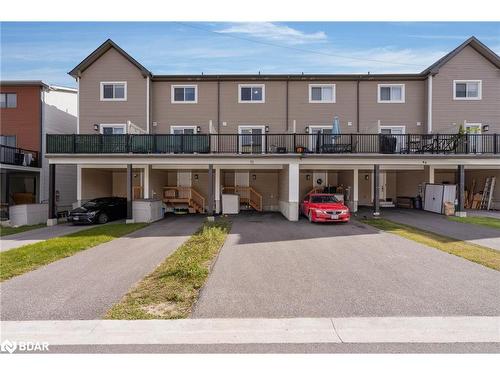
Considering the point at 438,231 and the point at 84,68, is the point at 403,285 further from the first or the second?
the point at 84,68

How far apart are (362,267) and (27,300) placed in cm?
728

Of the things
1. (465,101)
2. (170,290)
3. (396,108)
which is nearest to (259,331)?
(170,290)

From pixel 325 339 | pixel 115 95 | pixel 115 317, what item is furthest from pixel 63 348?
pixel 115 95

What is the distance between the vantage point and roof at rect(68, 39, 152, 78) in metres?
20.2

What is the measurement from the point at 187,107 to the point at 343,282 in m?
17.9

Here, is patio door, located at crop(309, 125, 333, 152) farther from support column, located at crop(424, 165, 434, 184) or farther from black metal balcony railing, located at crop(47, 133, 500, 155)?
support column, located at crop(424, 165, 434, 184)

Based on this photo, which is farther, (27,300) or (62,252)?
(62,252)

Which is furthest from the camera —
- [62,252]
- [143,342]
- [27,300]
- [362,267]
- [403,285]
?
[62,252]

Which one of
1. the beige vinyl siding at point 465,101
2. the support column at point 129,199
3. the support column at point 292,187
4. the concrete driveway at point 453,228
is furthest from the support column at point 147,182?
the beige vinyl siding at point 465,101

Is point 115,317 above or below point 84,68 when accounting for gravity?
below

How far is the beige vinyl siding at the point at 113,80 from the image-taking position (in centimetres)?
2070

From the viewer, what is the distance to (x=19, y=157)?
20.0m

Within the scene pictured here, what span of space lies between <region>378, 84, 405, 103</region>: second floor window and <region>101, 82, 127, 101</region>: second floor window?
702 inches
